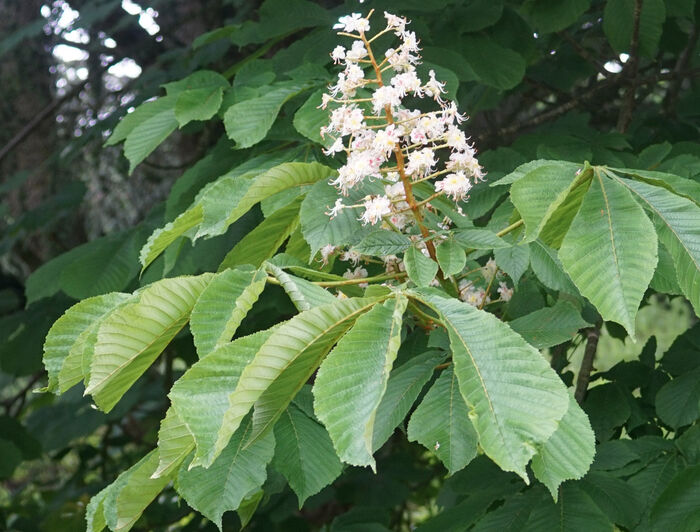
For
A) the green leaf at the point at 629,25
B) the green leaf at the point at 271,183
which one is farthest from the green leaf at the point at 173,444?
the green leaf at the point at 629,25

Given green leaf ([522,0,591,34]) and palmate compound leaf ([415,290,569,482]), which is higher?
palmate compound leaf ([415,290,569,482])

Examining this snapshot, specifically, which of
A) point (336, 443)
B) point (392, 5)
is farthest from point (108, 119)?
point (336, 443)

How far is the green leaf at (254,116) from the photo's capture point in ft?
5.27

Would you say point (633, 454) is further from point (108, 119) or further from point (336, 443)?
point (108, 119)

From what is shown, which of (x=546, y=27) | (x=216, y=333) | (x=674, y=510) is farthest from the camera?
(x=546, y=27)

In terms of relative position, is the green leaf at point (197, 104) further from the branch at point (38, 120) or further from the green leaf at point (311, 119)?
the branch at point (38, 120)

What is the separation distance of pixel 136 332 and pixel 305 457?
0.42 m

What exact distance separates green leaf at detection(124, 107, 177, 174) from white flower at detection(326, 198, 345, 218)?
2.23 feet

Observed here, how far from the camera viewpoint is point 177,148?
3857 millimetres

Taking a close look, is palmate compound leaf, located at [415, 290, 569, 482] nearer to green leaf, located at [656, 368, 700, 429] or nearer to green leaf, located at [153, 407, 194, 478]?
green leaf, located at [153, 407, 194, 478]

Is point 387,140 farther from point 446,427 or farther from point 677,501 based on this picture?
point 677,501

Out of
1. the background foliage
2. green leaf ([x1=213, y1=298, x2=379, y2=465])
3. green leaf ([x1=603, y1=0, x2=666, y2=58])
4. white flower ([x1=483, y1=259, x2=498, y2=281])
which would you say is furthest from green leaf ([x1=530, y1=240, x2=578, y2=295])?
green leaf ([x1=603, y1=0, x2=666, y2=58])

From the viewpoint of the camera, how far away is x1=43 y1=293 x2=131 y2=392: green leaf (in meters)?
1.09

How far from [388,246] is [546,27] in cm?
Result: 124
